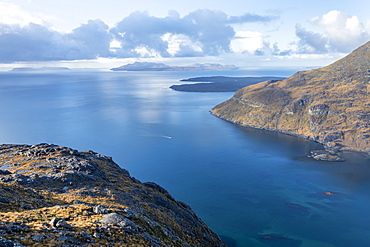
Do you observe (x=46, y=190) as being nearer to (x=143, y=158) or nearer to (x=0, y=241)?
(x=0, y=241)

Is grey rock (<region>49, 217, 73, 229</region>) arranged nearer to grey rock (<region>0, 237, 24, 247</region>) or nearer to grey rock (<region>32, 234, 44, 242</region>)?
grey rock (<region>32, 234, 44, 242</region>)

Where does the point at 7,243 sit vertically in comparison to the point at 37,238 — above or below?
above

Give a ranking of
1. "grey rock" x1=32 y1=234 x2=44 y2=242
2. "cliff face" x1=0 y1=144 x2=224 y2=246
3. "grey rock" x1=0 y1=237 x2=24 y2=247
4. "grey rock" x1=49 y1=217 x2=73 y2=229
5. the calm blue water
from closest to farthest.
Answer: "grey rock" x1=0 y1=237 x2=24 y2=247 → "grey rock" x1=32 y1=234 x2=44 y2=242 → "cliff face" x1=0 y1=144 x2=224 y2=246 → "grey rock" x1=49 y1=217 x2=73 y2=229 → the calm blue water

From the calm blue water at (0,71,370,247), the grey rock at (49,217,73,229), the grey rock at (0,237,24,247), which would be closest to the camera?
the grey rock at (0,237,24,247)

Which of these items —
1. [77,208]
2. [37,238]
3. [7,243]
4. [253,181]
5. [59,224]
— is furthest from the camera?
[253,181]

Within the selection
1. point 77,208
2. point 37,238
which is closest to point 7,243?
point 37,238

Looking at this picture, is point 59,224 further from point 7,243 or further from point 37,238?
point 7,243

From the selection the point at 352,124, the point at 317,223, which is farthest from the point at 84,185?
the point at 352,124

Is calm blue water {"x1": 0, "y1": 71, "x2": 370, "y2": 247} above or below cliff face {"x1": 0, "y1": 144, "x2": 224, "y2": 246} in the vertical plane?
below

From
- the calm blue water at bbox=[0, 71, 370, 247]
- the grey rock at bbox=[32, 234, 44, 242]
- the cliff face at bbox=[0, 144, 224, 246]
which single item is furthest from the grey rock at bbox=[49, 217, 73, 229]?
the calm blue water at bbox=[0, 71, 370, 247]
